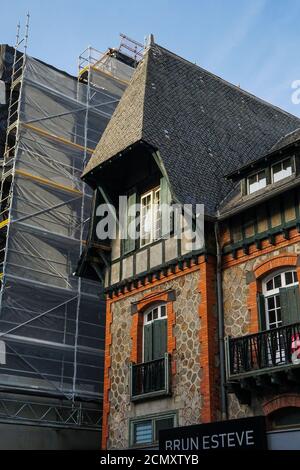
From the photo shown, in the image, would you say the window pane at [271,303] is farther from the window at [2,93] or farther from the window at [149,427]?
the window at [2,93]

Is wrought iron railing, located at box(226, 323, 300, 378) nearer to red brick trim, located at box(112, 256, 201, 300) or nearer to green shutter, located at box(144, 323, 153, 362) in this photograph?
red brick trim, located at box(112, 256, 201, 300)

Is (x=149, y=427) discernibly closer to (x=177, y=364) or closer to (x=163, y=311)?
(x=177, y=364)

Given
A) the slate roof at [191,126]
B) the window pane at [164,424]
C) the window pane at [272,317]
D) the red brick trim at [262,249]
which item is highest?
the slate roof at [191,126]

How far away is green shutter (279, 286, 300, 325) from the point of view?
15.2 meters

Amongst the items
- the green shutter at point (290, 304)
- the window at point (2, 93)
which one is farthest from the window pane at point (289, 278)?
the window at point (2, 93)

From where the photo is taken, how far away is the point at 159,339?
722 inches

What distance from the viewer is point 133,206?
20703mm

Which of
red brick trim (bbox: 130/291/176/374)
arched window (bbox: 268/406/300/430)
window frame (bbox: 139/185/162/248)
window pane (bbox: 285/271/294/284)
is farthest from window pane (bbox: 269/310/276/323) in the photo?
window frame (bbox: 139/185/162/248)

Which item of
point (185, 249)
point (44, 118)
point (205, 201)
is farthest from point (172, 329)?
point (44, 118)

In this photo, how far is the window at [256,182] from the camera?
17.4 m

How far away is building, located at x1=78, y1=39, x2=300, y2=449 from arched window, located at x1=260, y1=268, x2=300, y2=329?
0.03 meters

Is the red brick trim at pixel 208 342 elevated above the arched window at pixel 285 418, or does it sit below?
above

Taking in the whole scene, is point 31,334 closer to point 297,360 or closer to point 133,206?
point 133,206

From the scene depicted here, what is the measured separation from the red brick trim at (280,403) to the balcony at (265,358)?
0.32 m
